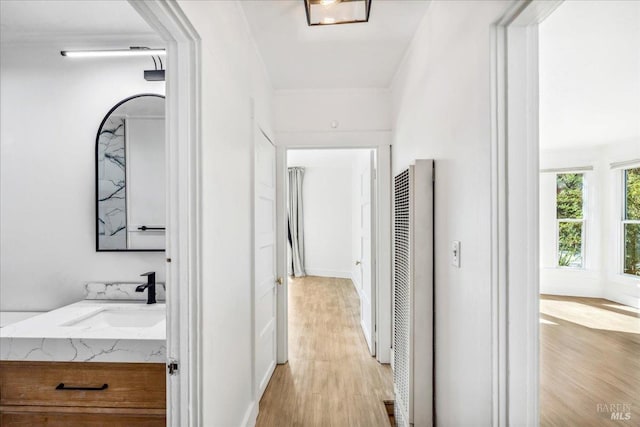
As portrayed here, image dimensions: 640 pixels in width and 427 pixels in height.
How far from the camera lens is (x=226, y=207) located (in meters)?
1.50

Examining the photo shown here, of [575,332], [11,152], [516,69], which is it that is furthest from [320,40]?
[575,332]

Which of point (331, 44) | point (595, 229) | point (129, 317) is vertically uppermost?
point (331, 44)

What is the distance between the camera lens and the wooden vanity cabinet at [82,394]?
129 centimetres

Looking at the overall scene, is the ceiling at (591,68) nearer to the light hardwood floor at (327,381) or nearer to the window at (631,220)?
the window at (631,220)

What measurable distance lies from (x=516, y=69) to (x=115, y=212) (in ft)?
7.22

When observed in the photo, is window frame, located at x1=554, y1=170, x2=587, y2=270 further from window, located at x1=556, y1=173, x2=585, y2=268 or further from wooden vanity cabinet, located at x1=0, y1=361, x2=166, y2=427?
wooden vanity cabinet, located at x1=0, y1=361, x2=166, y2=427

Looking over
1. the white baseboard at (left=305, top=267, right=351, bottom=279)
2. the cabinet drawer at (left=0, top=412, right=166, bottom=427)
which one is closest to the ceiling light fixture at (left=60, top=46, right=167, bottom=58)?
the cabinet drawer at (left=0, top=412, right=166, bottom=427)

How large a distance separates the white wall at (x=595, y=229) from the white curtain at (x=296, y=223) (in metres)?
4.64

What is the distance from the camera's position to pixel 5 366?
50.3 inches

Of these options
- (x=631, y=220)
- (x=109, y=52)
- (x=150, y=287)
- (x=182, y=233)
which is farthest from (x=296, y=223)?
(x=182, y=233)

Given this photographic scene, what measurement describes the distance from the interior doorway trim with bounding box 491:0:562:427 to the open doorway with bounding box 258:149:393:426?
1315mm

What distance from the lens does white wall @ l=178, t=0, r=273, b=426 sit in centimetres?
123

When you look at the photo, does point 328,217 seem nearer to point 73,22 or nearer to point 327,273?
point 327,273

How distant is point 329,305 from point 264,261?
2.56 metres
